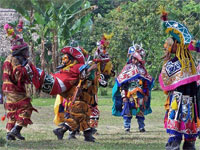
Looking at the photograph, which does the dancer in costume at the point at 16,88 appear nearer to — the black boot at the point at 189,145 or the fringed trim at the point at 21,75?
the fringed trim at the point at 21,75

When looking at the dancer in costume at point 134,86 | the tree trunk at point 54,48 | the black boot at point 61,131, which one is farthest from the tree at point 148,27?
the black boot at point 61,131

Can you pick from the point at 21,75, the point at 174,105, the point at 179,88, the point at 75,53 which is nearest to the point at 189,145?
the point at 174,105

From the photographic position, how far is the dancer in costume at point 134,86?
1475 centimetres

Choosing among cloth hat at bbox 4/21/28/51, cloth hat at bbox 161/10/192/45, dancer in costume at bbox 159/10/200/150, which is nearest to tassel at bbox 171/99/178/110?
dancer in costume at bbox 159/10/200/150

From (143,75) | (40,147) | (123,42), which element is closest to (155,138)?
(143,75)

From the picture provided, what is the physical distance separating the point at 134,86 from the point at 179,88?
5.01 meters

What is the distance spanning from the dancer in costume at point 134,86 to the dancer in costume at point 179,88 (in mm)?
4675

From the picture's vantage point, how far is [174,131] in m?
9.66

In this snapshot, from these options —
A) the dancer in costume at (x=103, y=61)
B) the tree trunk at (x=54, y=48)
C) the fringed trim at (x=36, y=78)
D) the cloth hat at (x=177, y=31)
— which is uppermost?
the tree trunk at (x=54, y=48)

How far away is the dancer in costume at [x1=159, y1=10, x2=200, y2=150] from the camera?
9680mm

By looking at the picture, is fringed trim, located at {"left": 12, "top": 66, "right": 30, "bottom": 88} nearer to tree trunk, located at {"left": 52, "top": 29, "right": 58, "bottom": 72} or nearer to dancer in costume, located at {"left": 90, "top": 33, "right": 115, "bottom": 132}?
dancer in costume, located at {"left": 90, "top": 33, "right": 115, "bottom": 132}

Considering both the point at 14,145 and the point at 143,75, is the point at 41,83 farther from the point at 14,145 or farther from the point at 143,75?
the point at 143,75

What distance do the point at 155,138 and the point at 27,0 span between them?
2082cm

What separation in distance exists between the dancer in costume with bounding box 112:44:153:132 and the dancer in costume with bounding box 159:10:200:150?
15.3ft
